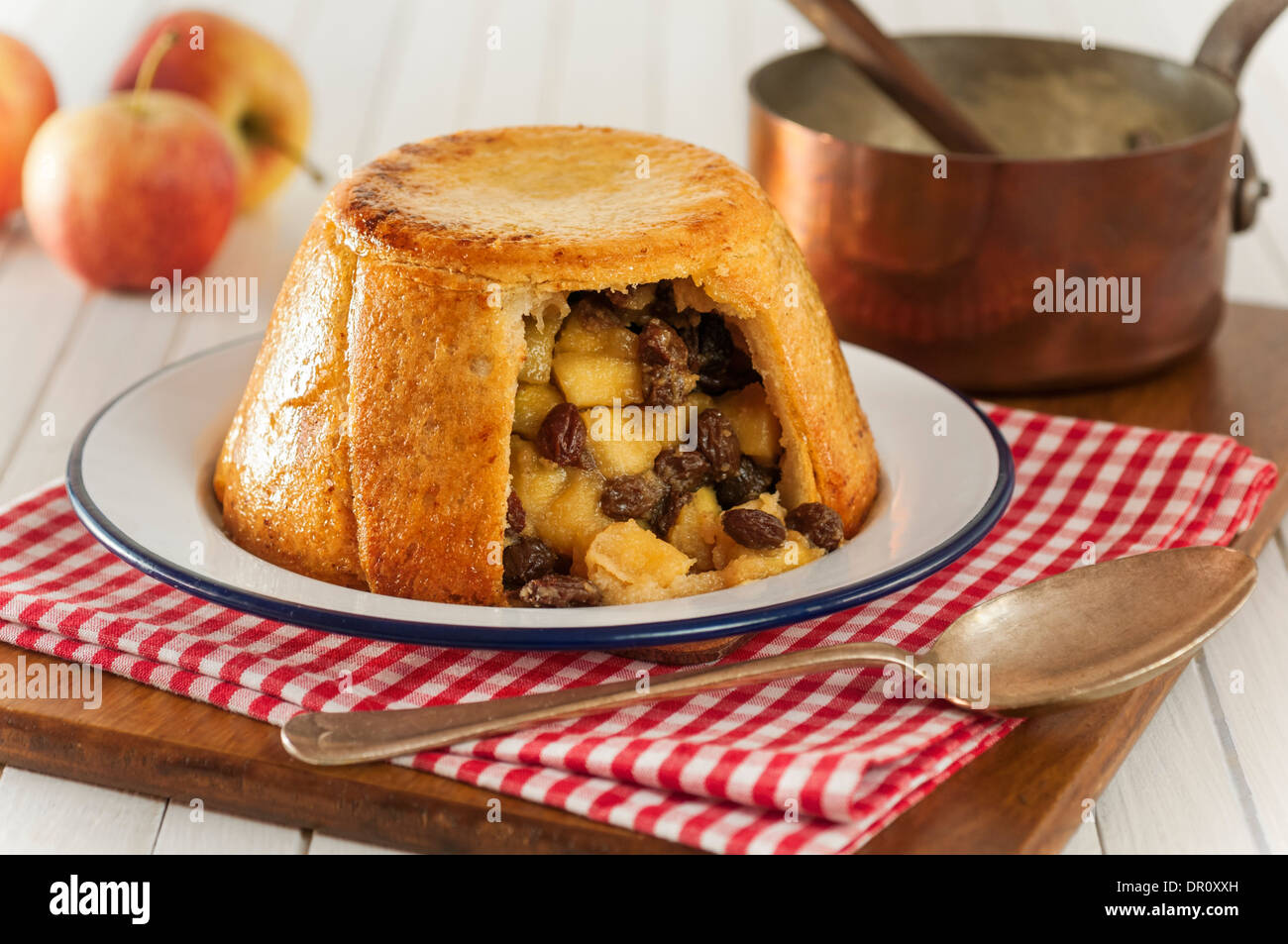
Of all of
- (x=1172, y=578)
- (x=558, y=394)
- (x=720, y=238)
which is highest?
(x=720, y=238)

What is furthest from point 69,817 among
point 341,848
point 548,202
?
point 548,202

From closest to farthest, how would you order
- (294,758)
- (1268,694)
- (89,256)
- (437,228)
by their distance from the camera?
(294,758)
(437,228)
(1268,694)
(89,256)

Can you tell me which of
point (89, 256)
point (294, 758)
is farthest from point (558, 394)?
point (89, 256)

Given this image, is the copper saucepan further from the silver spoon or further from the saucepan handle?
the silver spoon

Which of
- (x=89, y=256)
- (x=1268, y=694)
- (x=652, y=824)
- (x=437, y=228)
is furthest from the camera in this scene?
(x=89, y=256)

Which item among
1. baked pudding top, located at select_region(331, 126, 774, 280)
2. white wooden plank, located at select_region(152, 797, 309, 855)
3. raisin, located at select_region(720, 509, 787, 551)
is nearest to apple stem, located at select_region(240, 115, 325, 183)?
baked pudding top, located at select_region(331, 126, 774, 280)

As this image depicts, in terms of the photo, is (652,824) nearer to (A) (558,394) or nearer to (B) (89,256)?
(A) (558,394)

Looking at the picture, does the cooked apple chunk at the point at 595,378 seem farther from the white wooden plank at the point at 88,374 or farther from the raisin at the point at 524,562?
the white wooden plank at the point at 88,374
